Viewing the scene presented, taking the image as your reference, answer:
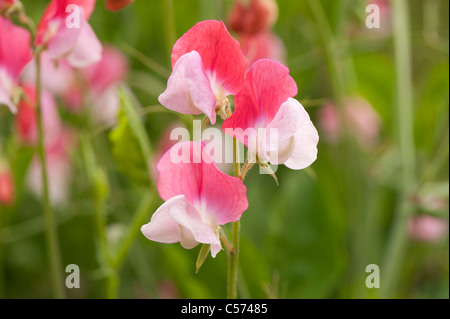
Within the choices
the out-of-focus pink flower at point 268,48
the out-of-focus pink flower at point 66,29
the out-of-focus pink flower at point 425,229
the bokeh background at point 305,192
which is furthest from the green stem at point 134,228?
the out-of-focus pink flower at point 425,229

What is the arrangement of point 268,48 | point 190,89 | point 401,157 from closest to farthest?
point 190,89 < point 401,157 < point 268,48

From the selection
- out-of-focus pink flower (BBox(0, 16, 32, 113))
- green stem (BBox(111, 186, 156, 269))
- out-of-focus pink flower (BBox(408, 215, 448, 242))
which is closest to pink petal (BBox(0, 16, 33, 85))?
out-of-focus pink flower (BBox(0, 16, 32, 113))

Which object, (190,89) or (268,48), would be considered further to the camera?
(268,48)

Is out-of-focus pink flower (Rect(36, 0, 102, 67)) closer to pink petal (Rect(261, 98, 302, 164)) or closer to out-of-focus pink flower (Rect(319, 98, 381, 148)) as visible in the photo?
pink petal (Rect(261, 98, 302, 164))

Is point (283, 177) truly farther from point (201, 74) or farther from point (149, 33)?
point (201, 74)

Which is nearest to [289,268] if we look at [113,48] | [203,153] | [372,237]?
[372,237]

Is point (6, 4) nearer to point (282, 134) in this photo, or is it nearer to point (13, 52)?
point (13, 52)

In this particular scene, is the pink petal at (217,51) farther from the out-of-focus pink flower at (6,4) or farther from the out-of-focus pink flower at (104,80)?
the out-of-focus pink flower at (104,80)

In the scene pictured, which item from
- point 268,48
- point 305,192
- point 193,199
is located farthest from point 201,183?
point 268,48
